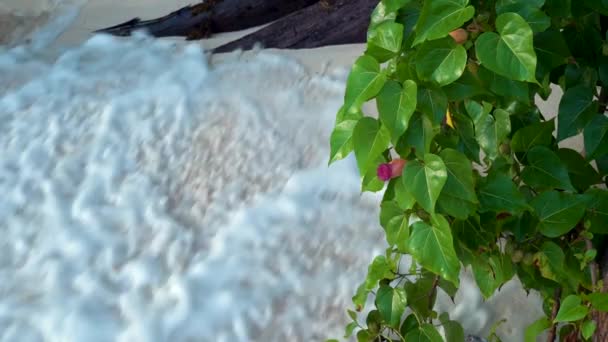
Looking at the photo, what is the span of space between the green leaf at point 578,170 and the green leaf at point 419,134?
287 millimetres

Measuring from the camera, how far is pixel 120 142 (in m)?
1.90

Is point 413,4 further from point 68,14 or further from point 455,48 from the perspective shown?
point 68,14

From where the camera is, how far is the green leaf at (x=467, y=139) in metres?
0.83

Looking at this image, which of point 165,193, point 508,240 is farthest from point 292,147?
point 508,240

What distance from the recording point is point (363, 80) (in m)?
0.74

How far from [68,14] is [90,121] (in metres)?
0.71

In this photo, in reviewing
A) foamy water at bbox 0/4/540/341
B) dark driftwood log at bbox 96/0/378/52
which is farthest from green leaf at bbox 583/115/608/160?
dark driftwood log at bbox 96/0/378/52

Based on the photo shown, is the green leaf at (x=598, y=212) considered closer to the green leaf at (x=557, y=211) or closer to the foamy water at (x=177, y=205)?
the green leaf at (x=557, y=211)

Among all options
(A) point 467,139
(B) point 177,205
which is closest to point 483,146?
(A) point 467,139

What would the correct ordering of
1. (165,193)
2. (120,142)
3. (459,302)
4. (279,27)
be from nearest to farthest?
(459,302) < (165,193) < (120,142) < (279,27)

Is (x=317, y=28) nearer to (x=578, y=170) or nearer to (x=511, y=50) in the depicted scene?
(x=578, y=170)

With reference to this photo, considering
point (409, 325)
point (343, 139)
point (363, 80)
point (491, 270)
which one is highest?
point (363, 80)

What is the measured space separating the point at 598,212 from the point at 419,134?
331 mm

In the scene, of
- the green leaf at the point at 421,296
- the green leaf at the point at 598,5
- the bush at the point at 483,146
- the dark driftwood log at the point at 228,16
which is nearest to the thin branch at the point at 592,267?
the bush at the point at 483,146
